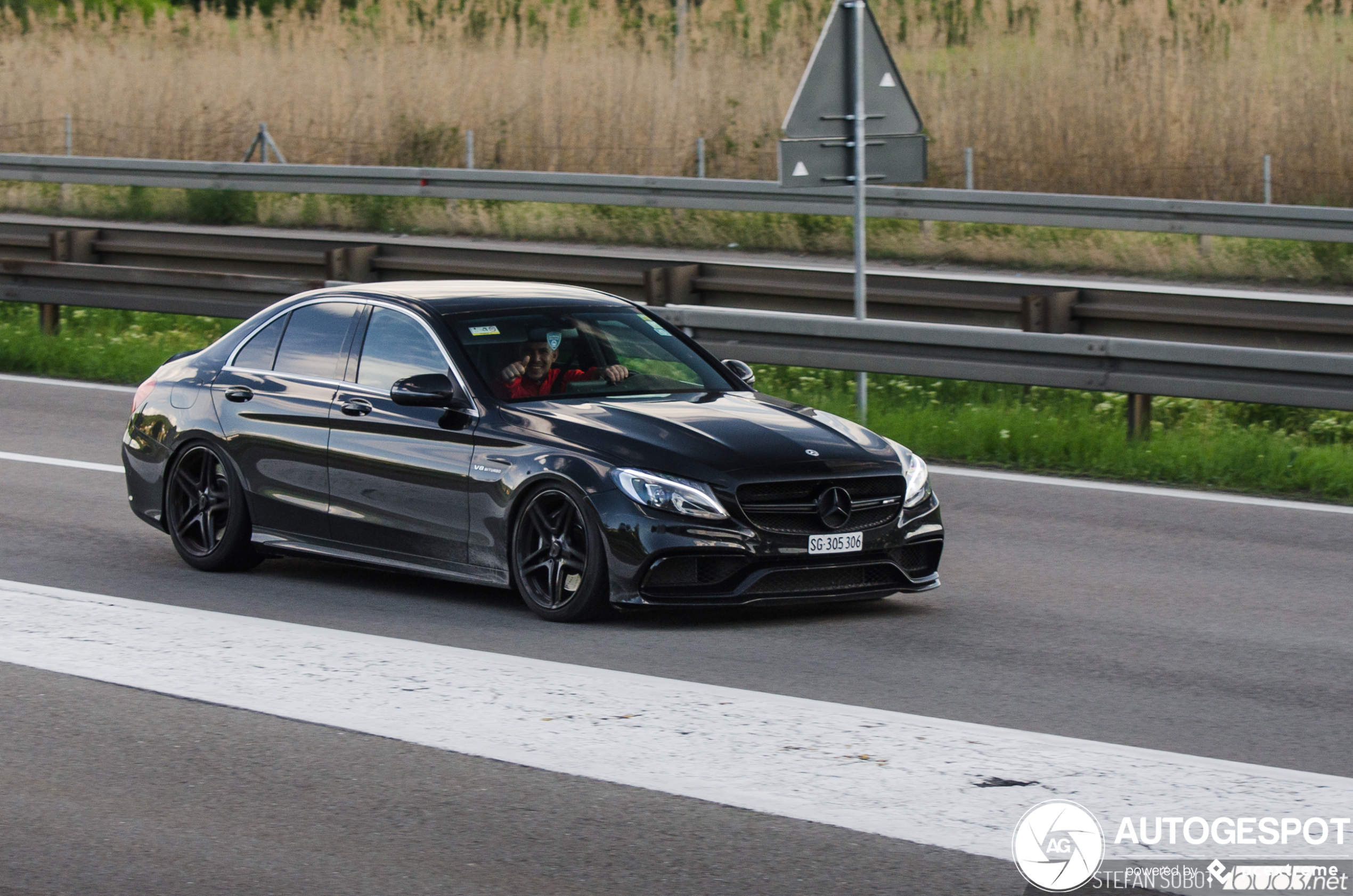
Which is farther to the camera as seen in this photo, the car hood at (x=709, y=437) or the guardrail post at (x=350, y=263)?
the guardrail post at (x=350, y=263)

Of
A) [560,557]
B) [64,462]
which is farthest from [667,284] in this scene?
[560,557]

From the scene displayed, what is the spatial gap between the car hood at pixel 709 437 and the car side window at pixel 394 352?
0.58m

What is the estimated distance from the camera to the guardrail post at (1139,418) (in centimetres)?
1298

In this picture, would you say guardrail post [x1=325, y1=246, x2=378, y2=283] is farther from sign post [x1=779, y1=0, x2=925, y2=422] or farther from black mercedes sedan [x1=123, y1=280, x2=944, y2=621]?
black mercedes sedan [x1=123, y1=280, x2=944, y2=621]

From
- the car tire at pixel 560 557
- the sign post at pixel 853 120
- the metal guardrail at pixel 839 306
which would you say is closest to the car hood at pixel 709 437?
the car tire at pixel 560 557

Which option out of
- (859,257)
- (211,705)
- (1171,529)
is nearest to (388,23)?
(859,257)

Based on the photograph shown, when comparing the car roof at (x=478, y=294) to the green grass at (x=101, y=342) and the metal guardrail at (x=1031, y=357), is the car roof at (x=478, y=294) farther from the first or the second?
the green grass at (x=101, y=342)

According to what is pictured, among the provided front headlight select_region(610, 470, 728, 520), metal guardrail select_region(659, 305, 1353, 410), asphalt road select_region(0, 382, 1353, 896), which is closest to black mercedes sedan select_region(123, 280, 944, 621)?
front headlight select_region(610, 470, 728, 520)

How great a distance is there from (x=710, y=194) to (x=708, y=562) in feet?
60.1

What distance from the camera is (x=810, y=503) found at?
8.12 metres

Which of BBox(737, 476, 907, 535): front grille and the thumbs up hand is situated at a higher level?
the thumbs up hand

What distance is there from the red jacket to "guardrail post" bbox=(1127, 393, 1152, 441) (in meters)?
5.22

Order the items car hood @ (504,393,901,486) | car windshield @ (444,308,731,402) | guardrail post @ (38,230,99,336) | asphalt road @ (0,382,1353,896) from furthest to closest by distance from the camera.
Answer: guardrail post @ (38,230,99,336) → car windshield @ (444,308,731,402) → car hood @ (504,393,901,486) → asphalt road @ (0,382,1353,896)

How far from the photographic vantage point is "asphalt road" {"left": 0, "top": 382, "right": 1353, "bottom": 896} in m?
5.26
